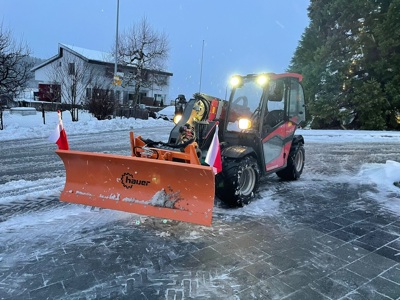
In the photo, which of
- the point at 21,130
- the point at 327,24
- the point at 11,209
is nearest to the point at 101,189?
the point at 11,209

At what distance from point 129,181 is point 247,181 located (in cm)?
197

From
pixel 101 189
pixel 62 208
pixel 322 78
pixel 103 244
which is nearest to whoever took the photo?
pixel 103 244

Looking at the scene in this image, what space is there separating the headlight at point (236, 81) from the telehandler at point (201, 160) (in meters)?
0.02

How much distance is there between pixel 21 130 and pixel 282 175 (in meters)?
12.6

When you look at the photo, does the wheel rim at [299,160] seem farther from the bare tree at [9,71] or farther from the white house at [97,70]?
the white house at [97,70]

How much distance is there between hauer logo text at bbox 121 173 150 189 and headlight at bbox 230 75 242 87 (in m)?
2.72

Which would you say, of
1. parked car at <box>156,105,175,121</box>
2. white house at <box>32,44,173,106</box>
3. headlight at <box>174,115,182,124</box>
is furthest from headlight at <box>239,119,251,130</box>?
white house at <box>32,44,173,106</box>

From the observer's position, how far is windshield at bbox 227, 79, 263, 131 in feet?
19.3

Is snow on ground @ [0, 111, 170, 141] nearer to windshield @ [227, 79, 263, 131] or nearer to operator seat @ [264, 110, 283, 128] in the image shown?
windshield @ [227, 79, 263, 131]

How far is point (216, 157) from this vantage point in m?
4.18

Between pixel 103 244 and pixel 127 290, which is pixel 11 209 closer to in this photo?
pixel 103 244

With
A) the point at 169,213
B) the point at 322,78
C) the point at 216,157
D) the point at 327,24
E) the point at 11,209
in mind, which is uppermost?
the point at 327,24

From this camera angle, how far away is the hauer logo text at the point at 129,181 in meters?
4.62

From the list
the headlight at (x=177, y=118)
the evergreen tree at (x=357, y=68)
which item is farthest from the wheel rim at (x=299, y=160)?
the evergreen tree at (x=357, y=68)
